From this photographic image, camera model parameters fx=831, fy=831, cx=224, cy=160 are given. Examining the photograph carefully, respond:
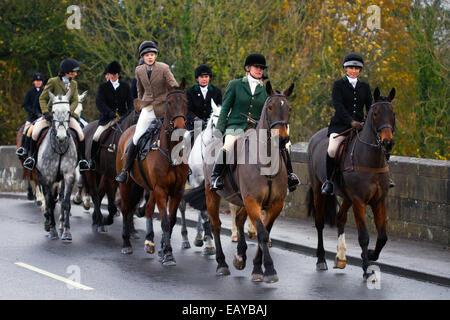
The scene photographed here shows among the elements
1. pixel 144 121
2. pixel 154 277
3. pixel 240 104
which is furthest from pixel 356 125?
pixel 144 121

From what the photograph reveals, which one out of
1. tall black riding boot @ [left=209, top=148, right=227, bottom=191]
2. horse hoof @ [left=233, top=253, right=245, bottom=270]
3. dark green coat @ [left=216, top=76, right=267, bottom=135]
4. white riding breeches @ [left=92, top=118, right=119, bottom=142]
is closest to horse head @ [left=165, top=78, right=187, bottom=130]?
dark green coat @ [left=216, top=76, right=267, bottom=135]

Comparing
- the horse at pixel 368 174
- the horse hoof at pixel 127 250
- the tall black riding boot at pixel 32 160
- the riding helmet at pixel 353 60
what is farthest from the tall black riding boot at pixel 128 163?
the riding helmet at pixel 353 60

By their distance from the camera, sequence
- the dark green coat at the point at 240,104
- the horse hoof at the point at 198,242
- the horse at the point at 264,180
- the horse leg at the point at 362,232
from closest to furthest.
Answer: the horse at the point at 264,180
the horse leg at the point at 362,232
the dark green coat at the point at 240,104
the horse hoof at the point at 198,242

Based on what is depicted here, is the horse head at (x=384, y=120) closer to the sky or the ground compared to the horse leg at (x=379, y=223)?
closer to the sky

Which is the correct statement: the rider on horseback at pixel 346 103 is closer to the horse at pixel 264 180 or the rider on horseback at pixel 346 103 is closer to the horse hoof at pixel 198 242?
the horse at pixel 264 180

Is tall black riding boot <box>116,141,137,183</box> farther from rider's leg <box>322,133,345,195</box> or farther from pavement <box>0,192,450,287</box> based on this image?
rider's leg <box>322,133,345,195</box>

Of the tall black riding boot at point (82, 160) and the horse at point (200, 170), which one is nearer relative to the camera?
the horse at point (200, 170)

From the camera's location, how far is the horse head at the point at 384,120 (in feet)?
35.7

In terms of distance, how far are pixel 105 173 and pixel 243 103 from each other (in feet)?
19.0

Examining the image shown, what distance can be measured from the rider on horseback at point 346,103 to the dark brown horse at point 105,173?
4.79 m

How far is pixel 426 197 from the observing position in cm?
1410
